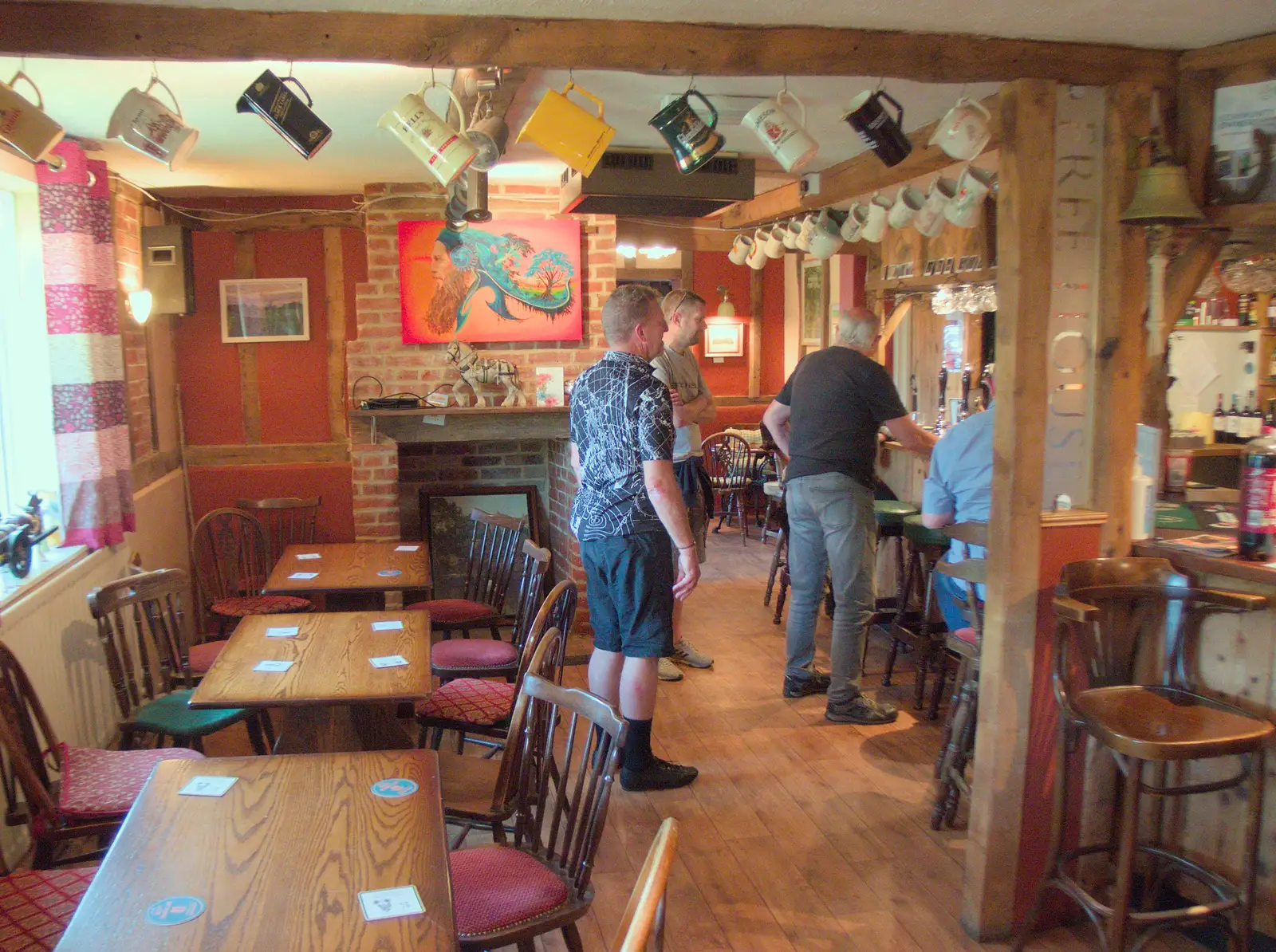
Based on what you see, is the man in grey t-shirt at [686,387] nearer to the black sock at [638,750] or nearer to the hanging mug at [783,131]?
the black sock at [638,750]

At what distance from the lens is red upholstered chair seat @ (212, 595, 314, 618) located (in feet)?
14.2

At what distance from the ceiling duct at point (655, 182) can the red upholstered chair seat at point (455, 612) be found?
6.03 feet

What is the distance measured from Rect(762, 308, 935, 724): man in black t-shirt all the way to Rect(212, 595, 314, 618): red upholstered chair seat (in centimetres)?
212

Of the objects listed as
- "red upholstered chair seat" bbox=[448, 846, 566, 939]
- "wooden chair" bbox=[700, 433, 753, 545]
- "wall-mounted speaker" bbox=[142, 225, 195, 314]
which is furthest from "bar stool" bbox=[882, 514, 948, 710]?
"wall-mounted speaker" bbox=[142, 225, 195, 314]

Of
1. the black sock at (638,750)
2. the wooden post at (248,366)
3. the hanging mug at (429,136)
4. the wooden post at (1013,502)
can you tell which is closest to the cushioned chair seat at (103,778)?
the black sock at (638,750)

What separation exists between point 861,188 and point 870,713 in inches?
94.4

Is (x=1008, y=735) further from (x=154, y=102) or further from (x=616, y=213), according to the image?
(x=616, y=213)

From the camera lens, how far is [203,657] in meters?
3.76

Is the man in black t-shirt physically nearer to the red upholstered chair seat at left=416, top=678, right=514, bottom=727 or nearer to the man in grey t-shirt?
the man in grey t-shirt

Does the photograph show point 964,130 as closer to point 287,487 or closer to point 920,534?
point 920,534

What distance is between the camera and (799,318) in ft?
31.0

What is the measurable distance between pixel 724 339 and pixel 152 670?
6955 millimetres

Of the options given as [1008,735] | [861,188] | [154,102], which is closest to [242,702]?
[154,102]

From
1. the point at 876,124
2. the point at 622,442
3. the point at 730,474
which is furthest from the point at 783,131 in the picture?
the point at 730,474
